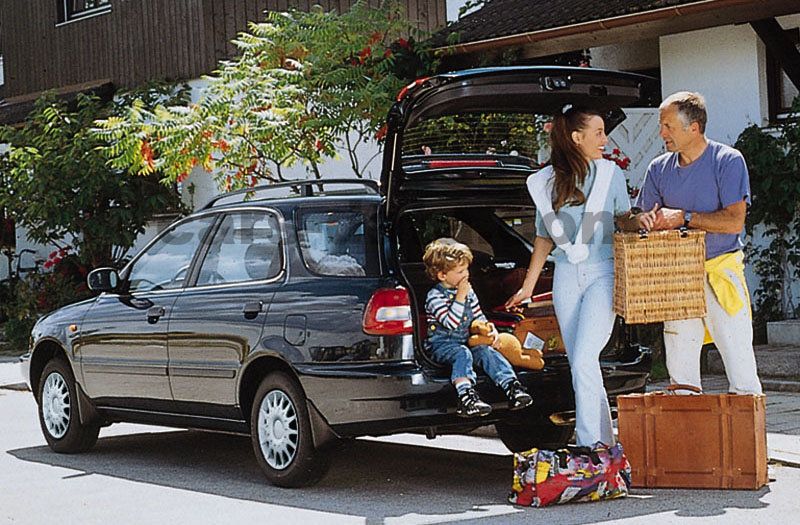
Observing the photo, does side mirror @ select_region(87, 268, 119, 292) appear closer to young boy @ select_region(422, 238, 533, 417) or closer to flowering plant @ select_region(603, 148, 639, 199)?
young boy @ select_region(422, 238, 533, 417)

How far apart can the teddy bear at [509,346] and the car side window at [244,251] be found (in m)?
1.24

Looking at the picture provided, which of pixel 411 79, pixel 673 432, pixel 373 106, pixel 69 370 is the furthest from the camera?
pixel 411 79

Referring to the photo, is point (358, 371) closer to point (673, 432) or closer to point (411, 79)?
point (673, 432)

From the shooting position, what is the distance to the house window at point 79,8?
2322 cm

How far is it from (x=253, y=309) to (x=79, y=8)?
16.6 metres

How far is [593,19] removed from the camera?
13852mm

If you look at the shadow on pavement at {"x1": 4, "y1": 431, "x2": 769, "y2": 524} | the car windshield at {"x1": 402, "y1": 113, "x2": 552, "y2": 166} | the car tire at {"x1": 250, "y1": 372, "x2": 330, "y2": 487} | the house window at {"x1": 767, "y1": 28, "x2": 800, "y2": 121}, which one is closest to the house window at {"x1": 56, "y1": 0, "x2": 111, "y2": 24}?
the car windshield at {"x1": 402, "y1": 113, "x2": 552, "y2": 166}

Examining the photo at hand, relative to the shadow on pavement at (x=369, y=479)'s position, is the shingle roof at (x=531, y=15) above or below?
above

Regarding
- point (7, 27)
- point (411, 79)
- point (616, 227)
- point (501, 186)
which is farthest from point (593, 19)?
point (7, 27)

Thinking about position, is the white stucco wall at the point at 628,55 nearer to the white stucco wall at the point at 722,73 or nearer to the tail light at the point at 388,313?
the white stucco wall at the point at 722,73

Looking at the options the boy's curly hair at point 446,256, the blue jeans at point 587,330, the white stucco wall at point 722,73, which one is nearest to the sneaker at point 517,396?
the blue jeans at point 587,330

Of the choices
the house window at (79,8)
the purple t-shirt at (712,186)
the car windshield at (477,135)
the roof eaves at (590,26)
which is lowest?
the purple t-shirt at (712,186)

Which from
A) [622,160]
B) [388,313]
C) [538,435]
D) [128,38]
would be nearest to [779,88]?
[622,160]

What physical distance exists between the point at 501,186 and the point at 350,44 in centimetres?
567
